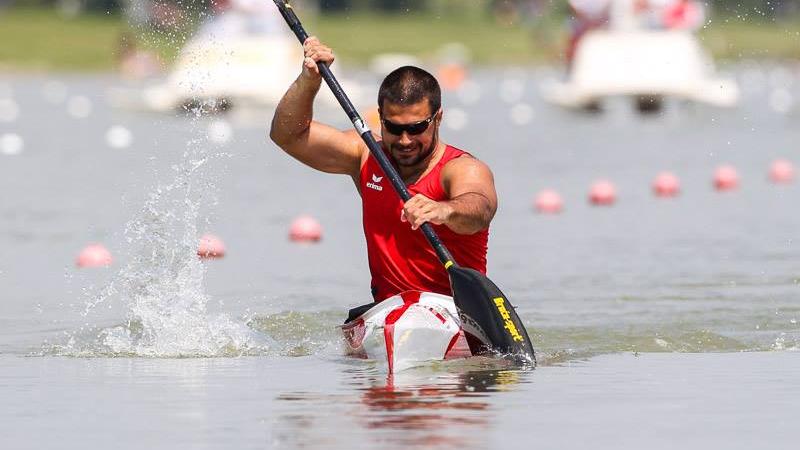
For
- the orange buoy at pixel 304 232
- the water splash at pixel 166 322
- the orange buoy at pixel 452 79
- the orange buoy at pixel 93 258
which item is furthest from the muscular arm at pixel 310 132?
the orange buoy at pixel 452 79

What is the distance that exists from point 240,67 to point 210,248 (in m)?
21.4

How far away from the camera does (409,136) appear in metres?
9.66

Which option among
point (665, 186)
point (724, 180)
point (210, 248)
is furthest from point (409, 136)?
point (724, 180)

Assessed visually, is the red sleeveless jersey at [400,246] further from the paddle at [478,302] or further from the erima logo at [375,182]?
the paddle at [478,302]

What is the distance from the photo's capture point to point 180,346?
10.7m

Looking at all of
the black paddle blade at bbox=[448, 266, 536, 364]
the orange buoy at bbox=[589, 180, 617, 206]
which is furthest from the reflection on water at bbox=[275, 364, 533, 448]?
the orange buoy at bbox=[589, 180, 617, 206]

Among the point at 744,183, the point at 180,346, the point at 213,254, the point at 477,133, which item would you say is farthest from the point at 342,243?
the point at 477,133

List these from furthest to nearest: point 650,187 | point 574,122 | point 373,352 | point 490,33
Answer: point 490,33 < point 574,122 < point 650,187 < point 373,352

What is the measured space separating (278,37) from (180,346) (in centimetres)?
2764

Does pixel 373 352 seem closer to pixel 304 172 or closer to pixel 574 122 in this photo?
pixel 304 172

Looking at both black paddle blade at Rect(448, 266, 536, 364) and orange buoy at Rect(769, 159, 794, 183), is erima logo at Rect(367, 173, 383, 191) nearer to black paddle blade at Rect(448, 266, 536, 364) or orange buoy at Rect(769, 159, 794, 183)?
black paddle blade at Rect(448, 266, 536, 364)

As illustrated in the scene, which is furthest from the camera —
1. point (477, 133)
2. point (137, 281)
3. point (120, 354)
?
point (477, 133)

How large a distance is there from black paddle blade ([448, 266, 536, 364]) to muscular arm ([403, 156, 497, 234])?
243 mm

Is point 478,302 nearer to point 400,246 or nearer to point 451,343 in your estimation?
point 451,343
